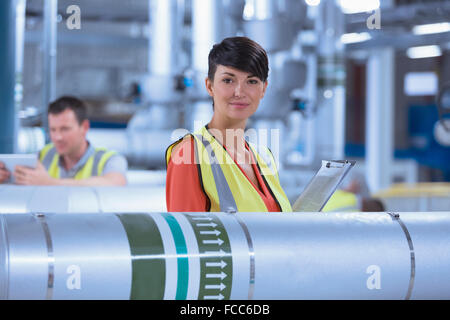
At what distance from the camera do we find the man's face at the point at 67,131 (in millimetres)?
2779

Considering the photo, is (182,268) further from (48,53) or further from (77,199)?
(48,53)

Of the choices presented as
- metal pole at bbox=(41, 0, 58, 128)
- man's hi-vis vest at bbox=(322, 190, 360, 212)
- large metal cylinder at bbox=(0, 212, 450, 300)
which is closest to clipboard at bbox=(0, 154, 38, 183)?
man's hi-vis vest at bbox=(322, 190, 360, 212)

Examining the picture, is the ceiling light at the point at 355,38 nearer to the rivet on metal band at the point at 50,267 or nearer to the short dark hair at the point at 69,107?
the short dark hair at the point at 69,107

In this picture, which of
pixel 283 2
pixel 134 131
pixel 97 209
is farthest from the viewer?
pixel 134 131

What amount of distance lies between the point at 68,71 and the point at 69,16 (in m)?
9.65

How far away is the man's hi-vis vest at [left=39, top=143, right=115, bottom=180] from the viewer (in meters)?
2.81

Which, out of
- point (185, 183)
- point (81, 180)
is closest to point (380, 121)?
point (81, 180)

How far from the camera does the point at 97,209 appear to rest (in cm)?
215

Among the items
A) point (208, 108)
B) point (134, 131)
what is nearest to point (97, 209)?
point (208, 108)

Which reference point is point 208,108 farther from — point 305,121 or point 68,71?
point 68,71

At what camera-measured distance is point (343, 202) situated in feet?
8.97

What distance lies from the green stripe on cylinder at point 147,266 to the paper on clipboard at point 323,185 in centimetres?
48

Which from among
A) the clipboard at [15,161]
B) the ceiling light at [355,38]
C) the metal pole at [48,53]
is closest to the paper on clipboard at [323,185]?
the clipboard at [15,161]

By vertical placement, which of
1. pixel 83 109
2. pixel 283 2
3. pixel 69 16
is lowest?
pixel 83 109
